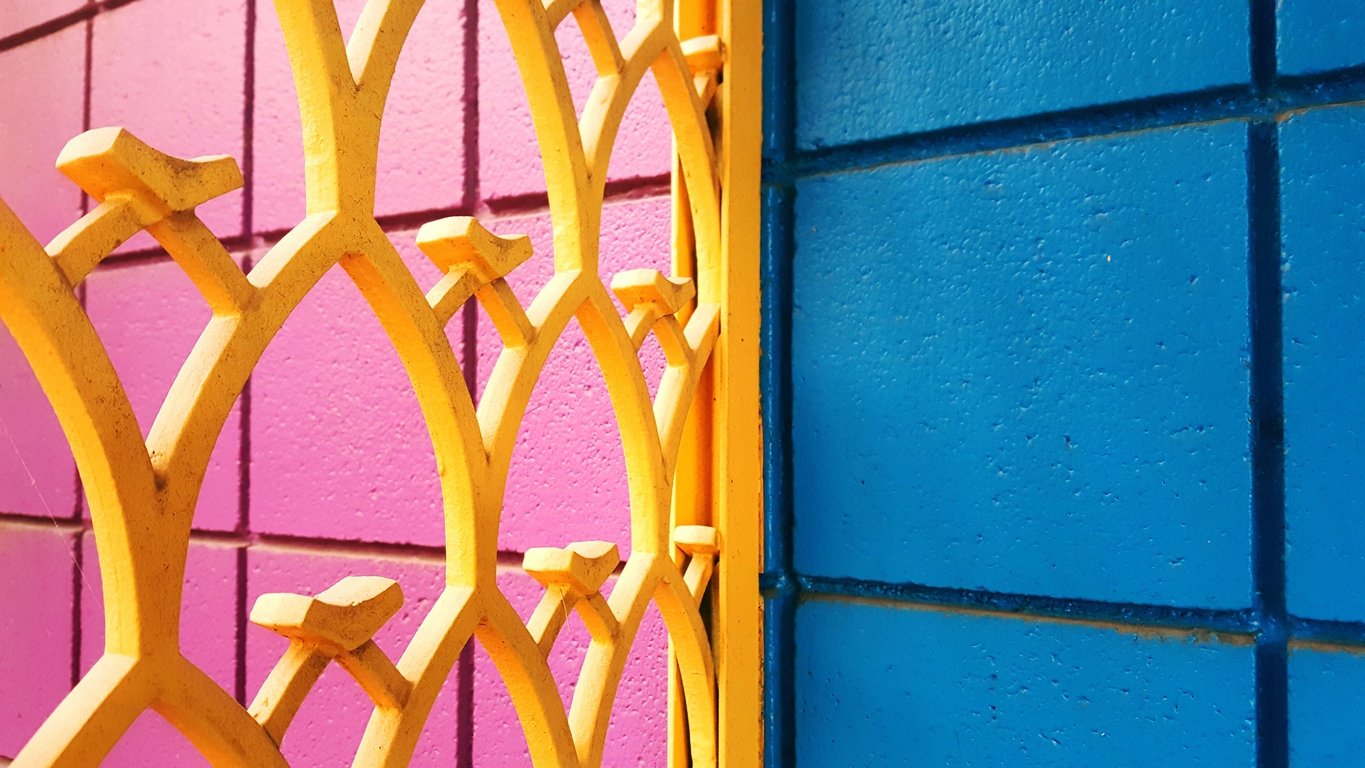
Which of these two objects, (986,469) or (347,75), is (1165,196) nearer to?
(986,469)

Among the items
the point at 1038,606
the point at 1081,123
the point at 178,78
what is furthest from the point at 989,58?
the point at 178,78

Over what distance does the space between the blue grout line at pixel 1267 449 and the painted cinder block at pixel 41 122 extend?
5.27 ft

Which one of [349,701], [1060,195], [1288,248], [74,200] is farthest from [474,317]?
[74,200]

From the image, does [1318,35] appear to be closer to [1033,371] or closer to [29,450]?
[1033,371]

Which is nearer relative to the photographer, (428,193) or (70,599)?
(428,193)

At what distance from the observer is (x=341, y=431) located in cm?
117

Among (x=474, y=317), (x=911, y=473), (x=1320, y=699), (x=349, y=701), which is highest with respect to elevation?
(x=474, y=317)

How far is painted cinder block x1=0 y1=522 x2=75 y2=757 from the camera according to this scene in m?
1.46

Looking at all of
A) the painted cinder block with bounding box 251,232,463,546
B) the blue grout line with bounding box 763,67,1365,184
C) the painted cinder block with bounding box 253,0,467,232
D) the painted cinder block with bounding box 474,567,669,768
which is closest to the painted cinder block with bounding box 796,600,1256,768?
the painted cinder block with bounding box 474,567,669,768

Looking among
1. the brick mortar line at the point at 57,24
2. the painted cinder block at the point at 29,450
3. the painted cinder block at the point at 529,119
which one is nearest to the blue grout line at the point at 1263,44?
the painted cinder block at the point at 529,119

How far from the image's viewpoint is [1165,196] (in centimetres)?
68

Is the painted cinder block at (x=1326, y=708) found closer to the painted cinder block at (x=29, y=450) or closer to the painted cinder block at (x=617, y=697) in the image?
the painted cinder block at (x=617, y=697)

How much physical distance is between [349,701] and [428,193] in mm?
632

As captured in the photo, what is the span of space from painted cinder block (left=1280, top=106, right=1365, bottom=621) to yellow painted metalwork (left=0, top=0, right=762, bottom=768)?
1.31ft
